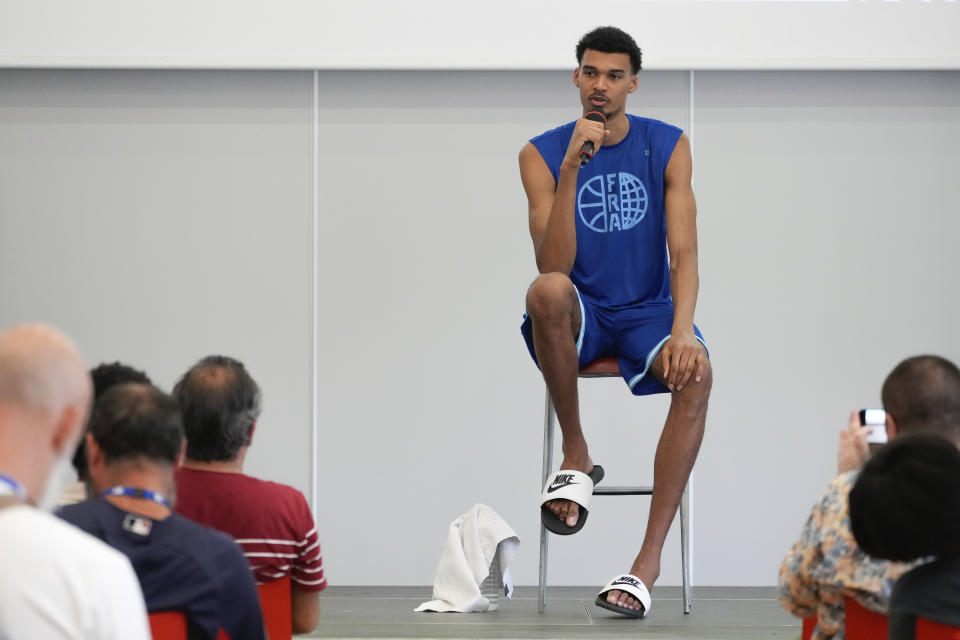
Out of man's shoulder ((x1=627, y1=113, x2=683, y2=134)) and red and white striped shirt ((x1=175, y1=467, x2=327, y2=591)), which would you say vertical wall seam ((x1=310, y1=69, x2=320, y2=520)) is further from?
red and white striped shirt ((x1=175, y1=467, x2=327, y2=591))

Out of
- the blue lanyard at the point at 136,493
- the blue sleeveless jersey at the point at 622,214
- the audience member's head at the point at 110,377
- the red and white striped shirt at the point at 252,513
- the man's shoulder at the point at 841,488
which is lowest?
the red and white striped shirt at the point at 252,513

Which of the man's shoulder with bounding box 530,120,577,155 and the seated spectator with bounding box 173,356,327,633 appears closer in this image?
the seated spectator with bounding box 173,356,327,633

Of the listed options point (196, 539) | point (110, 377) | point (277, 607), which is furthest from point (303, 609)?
point (196, 539)

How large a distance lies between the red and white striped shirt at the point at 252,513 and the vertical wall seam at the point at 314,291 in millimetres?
2212

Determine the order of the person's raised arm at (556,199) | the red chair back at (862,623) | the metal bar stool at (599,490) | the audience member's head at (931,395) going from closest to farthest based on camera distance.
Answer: the red chair back at (862,623), the audience member's head at (931,395), the person's raised arm at (556,199), the metal bar stool at (599,490)

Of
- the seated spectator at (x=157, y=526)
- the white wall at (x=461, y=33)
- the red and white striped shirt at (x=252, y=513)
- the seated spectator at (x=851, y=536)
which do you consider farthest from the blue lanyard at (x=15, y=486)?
the white wall at (x=461, y=33)

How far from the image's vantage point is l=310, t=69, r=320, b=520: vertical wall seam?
3832mm

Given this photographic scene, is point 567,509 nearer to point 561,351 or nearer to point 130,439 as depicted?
point 561,351

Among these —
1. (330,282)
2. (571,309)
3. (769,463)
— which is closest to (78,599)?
(571,309)

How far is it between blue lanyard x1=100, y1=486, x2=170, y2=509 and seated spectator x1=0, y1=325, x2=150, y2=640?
10.8 inches

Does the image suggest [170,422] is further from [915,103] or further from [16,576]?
[915,103]

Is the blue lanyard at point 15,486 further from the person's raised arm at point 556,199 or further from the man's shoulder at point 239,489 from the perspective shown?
the person's raised arm at point 556,199

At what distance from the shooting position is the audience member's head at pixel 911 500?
120 cm

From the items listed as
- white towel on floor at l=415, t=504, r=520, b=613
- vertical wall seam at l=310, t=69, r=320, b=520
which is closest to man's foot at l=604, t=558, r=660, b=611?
white towel on floor at l=415, t=504, r=520, b=613
